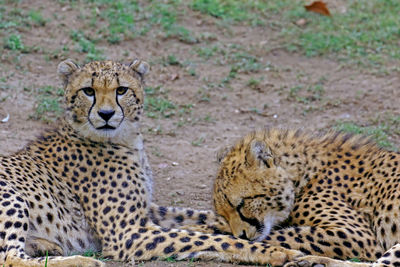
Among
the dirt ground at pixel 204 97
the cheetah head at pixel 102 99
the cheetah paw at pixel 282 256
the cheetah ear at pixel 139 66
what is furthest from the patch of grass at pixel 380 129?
the cheetah paw at pixel 282 256

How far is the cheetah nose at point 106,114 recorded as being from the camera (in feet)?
16.6

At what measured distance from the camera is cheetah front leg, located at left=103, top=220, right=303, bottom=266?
449 centimetres

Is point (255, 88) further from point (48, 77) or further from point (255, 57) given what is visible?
point (48, 77)

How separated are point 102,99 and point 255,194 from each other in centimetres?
134

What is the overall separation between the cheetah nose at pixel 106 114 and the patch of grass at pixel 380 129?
311 cm

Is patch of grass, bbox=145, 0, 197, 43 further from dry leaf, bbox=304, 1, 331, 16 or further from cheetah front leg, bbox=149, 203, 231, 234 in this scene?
cheetah front leg, bbox=149, 203, 231, 234

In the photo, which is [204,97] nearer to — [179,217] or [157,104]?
[157,104]

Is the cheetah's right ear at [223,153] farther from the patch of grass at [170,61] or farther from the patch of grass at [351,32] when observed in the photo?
the patch of grass at [351,32]

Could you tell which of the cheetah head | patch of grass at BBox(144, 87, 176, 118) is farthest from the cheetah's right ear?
patch of grass at BBox(144, 87, 176, 118)

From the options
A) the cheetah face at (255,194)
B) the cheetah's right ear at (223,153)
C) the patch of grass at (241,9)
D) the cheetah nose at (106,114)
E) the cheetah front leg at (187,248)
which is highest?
the patch of grass at (241,9)

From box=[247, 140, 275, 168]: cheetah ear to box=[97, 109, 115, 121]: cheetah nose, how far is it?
108cm

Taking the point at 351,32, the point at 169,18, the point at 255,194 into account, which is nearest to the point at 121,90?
the point at 255,194

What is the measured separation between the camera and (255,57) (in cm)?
934

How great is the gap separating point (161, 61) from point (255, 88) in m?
1.30
